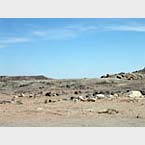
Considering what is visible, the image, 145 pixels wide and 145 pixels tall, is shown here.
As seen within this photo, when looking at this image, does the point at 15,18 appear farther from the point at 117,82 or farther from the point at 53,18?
the point at 117,82

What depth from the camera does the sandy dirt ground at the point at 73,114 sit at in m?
9.73

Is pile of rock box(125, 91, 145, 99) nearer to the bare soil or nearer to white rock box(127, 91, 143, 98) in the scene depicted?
white rock box(127, 91, 143, 98)

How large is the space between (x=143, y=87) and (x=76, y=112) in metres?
6.72

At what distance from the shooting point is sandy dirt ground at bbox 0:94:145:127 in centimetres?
973

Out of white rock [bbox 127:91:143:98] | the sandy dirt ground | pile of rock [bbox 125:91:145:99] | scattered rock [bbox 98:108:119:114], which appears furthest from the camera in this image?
white rock [bbox 127:91:143:98]

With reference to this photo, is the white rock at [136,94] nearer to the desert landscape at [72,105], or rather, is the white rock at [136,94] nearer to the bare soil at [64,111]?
the desert landscape at [72,105]

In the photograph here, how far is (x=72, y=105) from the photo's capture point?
12.6m

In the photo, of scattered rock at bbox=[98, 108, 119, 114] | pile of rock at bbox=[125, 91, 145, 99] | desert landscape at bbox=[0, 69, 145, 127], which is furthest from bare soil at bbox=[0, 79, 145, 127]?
pile of rock at bbox=[125, 91, 145, 99]

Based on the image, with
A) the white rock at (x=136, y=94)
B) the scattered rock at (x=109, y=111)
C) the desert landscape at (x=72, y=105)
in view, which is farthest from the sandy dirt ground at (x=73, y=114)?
the white rock at (x=136, y=94)

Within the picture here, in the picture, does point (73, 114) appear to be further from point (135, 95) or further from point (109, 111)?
point (135, 95)
